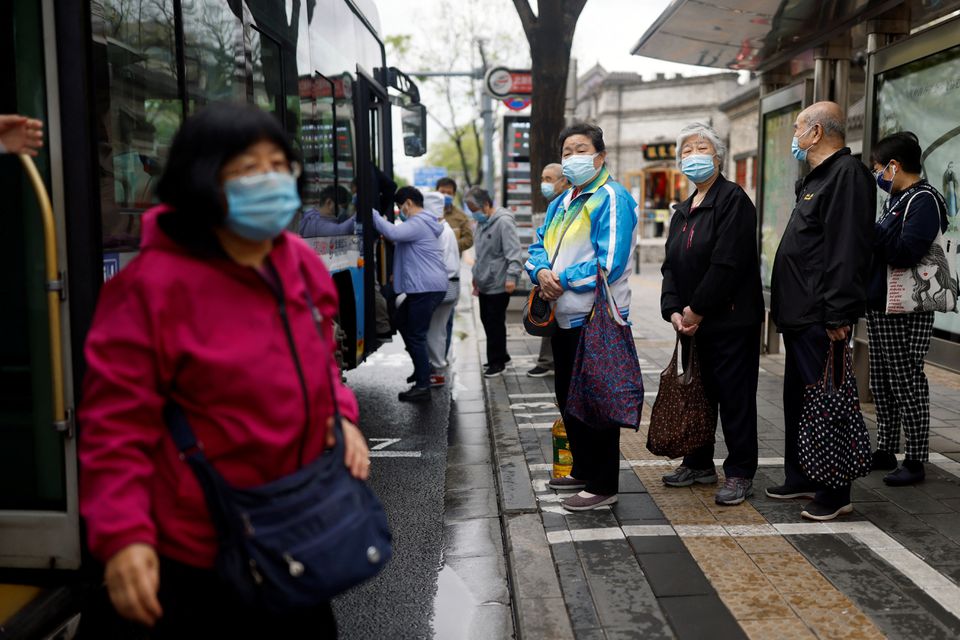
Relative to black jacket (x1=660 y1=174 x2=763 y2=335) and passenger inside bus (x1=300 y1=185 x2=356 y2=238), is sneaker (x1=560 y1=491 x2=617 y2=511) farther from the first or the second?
passenger inside bus (x1=300 y1=185 x2=356 y2=238)

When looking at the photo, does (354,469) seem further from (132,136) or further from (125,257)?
(132,136)

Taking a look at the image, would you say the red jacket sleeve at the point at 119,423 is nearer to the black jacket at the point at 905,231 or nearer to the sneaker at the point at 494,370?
the black jacket at the point at 905,231

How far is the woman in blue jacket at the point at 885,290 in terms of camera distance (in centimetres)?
517

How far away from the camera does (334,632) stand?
2367mm

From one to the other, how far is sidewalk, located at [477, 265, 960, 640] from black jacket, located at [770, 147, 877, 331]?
1022 millimetres

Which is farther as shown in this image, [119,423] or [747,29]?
[747,29]

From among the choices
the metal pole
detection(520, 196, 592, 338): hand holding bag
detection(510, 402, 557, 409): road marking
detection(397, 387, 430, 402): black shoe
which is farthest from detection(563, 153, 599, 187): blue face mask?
the metal pole

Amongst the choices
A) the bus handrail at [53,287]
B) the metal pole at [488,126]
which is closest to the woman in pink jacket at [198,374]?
the bus handrail at [53,287]

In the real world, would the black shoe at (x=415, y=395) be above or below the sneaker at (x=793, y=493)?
below

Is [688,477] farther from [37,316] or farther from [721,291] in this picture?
[37,316]

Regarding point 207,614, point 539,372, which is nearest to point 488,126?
point 539,372

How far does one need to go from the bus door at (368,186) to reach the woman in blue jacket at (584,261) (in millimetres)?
3185

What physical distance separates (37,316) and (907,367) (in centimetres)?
446

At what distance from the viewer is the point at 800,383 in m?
4.81
